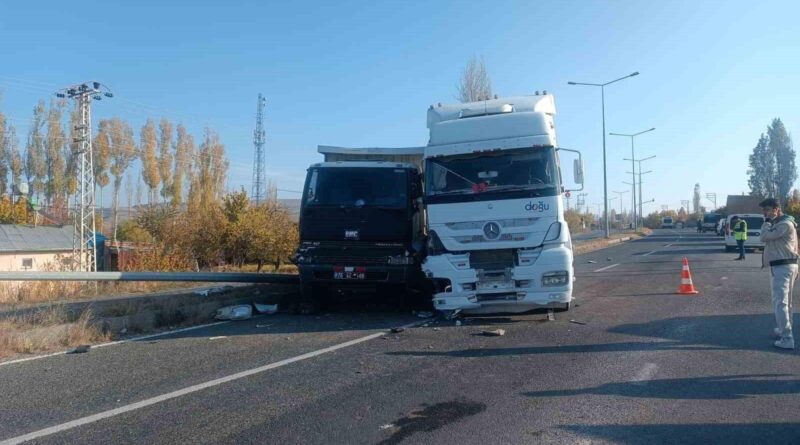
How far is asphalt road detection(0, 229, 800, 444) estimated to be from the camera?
4531 mm

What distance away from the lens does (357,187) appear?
10.3 m

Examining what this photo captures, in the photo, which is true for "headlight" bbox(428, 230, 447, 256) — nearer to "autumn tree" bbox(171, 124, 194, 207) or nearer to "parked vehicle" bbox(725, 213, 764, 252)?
"parked vehicle" bbox(725, 213, 764, 252)

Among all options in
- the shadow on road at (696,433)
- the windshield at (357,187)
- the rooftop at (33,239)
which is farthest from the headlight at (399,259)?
the rooftop at (33,239)

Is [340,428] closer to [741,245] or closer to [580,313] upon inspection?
[580,313]

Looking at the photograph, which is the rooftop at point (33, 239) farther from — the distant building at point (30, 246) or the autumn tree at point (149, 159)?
the autumn tree at point (149, 159)

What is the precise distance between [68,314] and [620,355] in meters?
→ 8.31

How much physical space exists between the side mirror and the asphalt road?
7.57 feet

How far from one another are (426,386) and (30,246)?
47628 millimetres

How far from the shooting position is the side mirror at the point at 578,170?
9.68m

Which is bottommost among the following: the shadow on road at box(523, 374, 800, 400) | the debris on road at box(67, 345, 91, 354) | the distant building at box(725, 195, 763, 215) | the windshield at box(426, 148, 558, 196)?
the shadow on road at box(523, 374, 800, 400)

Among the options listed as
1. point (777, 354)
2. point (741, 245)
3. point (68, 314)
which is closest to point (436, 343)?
point (777, 354)

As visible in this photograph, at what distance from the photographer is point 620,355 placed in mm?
6879

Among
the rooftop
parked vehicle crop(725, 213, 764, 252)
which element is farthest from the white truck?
the rooftop

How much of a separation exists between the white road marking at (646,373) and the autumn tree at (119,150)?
57945 millimetres
